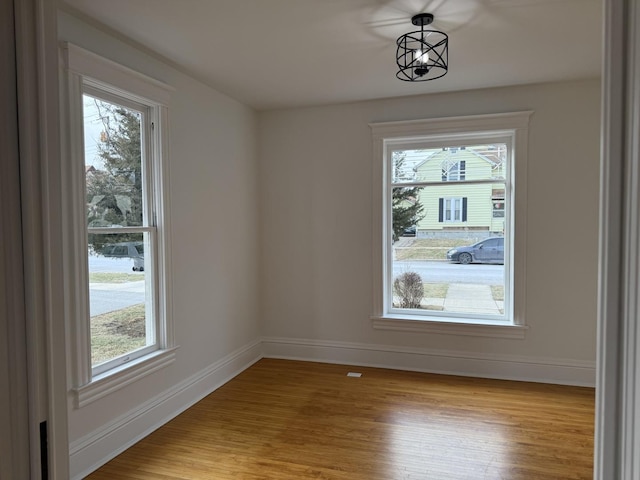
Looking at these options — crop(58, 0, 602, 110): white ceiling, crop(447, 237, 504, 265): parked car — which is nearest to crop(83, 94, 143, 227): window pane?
crop(58, 0, 602, 110): white ceiling

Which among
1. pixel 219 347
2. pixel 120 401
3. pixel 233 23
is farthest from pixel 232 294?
pixel 233 23

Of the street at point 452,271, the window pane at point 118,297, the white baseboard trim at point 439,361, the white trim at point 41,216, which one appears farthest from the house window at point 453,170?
the white trim at point 41,216

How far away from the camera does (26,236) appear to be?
2.87 ft

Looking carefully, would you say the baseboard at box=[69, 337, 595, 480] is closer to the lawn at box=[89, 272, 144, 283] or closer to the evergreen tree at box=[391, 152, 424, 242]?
the lawn at box=[89, 272, 144, 283]

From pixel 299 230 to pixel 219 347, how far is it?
4.84 ft

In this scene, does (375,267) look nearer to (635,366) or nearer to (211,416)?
(211,416)

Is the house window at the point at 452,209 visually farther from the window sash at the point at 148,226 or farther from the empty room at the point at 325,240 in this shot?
the window sash at the point at 148,226

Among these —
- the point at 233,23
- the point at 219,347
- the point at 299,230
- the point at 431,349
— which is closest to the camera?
the point at 233,23

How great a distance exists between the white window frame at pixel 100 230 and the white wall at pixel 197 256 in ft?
0.29

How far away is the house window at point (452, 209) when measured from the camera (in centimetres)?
425

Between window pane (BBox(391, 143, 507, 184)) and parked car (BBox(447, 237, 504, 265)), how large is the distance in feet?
2.07

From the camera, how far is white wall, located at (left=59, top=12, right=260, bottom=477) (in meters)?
2.71

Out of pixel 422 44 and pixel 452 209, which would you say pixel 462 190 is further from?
pixel 422 44

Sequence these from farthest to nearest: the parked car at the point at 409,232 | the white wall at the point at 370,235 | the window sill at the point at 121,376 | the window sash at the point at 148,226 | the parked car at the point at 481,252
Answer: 1. the parked car at the point at 409,232
2. the parked car at the point at 481,252
3. the white wall at the point at 370,235
4. the window sash at the point at 148,226
5. the window sill at the point at 121,376
